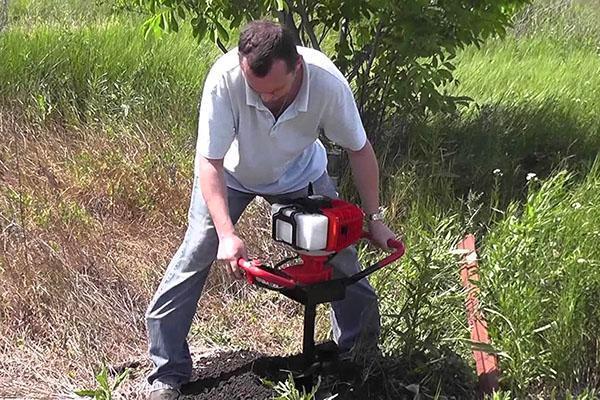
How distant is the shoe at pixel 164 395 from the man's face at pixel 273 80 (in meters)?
1.23

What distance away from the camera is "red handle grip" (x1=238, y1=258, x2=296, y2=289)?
2861 millimetres

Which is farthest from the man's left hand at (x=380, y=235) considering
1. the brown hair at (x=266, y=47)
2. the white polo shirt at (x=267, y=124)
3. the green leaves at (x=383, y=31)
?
the green leaves at (x=383, y=31)

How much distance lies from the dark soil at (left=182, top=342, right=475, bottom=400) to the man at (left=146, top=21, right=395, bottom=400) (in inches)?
5.0

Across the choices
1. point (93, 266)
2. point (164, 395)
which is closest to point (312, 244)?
point (164, 395)

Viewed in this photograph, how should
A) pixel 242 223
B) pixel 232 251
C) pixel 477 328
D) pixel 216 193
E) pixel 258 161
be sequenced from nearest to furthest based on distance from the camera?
pixel 232 251 < pixel 216 193 < pixel 258 161 < pixel 477 328 < pixel 242 223

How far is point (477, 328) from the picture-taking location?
3691mm

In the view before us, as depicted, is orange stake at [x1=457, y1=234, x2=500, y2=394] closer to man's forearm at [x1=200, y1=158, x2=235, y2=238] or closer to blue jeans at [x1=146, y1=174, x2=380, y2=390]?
blue jeans at [x1=146, y1=174, x2=380, y2=390]

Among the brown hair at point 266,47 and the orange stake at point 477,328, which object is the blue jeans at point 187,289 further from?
the brown hair at point 266,47

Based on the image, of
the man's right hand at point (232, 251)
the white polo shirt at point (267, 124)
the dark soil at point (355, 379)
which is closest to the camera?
the man's right hand at point (232, 251)

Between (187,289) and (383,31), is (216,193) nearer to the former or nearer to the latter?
(187,289)

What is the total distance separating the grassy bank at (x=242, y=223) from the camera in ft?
11.5

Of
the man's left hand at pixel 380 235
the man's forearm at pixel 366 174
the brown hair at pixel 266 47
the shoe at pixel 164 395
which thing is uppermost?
the brown hair at pixel 266 47

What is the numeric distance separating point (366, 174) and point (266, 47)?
73 cm

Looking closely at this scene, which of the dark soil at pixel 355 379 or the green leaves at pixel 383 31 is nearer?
the dark soil at pixel 355 379
